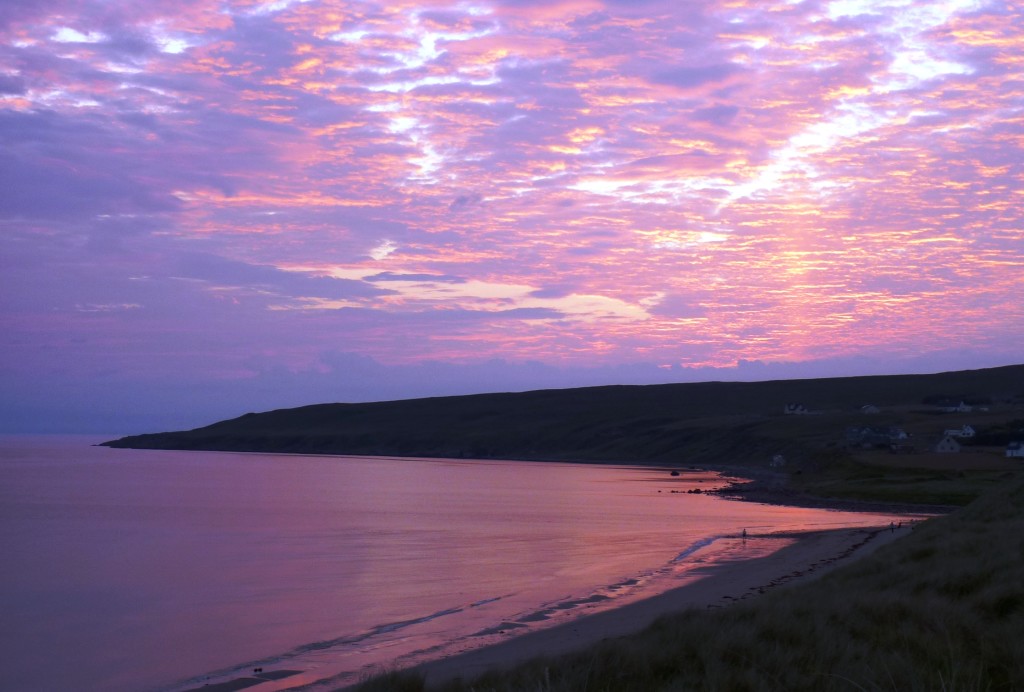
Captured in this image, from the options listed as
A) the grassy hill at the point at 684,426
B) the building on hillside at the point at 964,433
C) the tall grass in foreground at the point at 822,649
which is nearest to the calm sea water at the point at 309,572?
the tall grass in foreground at the point at 822,649

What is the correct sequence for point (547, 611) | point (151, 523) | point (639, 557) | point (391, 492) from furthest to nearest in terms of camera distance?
point (391, 492), point (151, 523), point (639, 557), point (547, 611)

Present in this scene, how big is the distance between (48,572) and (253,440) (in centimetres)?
15397

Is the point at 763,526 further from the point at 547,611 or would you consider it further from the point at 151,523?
the point at 151,523

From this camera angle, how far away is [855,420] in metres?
110

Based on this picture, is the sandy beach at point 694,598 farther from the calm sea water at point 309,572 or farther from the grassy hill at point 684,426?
the grassy hill at point 684,426

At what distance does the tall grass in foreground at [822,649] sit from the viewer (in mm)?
7688

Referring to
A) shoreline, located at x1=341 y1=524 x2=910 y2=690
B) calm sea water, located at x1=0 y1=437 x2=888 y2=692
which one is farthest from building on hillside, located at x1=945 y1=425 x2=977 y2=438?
shoreline, located at x1=341 y1=524 x2=910 y2=690

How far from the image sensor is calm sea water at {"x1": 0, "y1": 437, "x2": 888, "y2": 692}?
15133 mm

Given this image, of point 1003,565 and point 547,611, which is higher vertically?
point 1003,565

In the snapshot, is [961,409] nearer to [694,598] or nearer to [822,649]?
[694,598]

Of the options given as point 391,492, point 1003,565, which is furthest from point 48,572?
point 391,492

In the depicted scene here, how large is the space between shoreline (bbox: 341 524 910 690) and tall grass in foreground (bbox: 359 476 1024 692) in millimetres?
1118

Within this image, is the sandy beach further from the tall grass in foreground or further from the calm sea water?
the tall grass in foreground

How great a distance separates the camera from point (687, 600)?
59.6ft
